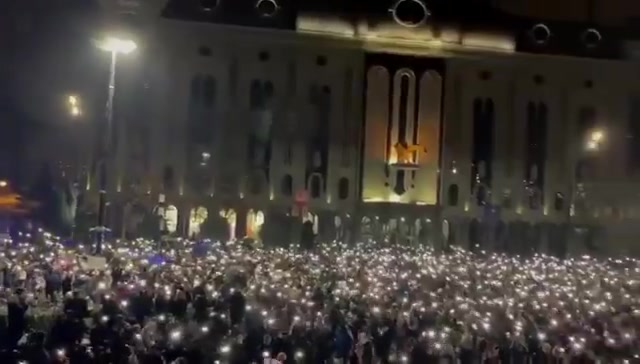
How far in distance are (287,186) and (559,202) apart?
1515 centimetres

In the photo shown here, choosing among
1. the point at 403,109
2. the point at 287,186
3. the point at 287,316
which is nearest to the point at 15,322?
the point at 287,316

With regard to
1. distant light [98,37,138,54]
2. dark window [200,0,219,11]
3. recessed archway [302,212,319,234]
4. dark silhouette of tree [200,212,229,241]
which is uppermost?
dark window [200,0,219,11]

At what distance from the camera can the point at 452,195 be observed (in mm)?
59594

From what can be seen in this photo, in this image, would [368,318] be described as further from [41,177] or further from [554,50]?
[554,50]

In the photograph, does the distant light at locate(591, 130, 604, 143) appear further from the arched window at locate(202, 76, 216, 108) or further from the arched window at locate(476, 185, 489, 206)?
the arched window at locate(202, 76, 216, 108)

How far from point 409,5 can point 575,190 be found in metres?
13.6

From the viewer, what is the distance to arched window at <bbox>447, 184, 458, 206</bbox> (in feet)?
195

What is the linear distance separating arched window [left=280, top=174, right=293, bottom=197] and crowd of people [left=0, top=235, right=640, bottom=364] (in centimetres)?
2884

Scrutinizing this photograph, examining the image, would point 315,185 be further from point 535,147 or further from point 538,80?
point 538,80

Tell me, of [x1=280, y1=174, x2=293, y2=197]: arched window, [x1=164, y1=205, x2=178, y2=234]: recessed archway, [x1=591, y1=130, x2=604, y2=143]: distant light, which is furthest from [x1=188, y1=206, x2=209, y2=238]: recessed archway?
[x1=591, y1=130, x2=604, y2=143]: distant light

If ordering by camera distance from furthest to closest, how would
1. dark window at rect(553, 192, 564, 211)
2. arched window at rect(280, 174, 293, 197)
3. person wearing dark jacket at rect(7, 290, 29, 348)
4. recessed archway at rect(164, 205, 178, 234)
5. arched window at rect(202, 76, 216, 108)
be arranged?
dark window at rect(553, 192, 564, 211) → arched window at rect(202, 76, 216, 108) → arched window at rect(280, 174, 293, 197) → recessed archway at rect(164, 205, 178, 234) → person wearing dark jacket at rect(7, 290, 29, 348)

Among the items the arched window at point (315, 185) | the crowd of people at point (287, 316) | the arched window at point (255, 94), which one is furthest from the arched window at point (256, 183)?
the crowd of people at point (287, 316)

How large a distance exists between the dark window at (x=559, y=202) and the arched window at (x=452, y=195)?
5706 mm

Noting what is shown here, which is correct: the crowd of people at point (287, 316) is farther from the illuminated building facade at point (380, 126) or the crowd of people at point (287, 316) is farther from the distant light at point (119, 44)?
the illuminated building facade at point (380, 126)
